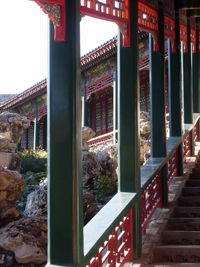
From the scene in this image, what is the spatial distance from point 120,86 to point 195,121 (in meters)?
4.85

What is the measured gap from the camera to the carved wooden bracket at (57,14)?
10.7ft

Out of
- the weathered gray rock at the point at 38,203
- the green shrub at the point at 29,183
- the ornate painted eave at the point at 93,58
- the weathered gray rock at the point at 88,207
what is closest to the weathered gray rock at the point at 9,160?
the green shrub at the point at 29,183

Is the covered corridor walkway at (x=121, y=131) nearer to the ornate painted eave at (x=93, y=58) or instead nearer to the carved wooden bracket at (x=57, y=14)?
the carved wooden bracket at (x=57, y=14)

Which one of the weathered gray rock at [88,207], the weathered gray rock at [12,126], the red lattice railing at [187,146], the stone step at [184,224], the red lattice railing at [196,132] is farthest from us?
the weathered gray rock at [12,126]

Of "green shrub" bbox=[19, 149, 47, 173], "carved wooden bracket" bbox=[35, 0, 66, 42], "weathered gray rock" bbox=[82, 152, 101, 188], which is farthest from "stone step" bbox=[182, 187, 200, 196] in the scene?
"green shrub" bbox=[19, 149, 47, 173]

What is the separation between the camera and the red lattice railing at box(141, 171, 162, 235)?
5454mm

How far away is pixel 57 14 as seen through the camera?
3.30 metres

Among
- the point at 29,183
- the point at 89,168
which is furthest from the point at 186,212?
the point at 29,183

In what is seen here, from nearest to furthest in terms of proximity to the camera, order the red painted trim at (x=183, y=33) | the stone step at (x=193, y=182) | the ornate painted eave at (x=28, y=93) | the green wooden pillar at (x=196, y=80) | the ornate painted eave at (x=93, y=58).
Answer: the stone step at (x=193, y=182), the red painted trim at (x=183, y=33), the green wooden pillar at (x=196, y=80), the ornate painted eave at (x=93, y=58), the ornate painted eave at (x=28, y=93)

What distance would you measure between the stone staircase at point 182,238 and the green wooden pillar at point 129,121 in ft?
1.10

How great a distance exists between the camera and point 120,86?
5043 mm

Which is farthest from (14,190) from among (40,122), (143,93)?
(40,122)

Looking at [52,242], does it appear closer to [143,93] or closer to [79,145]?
[79,145]

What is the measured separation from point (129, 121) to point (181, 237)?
4.46 ft
